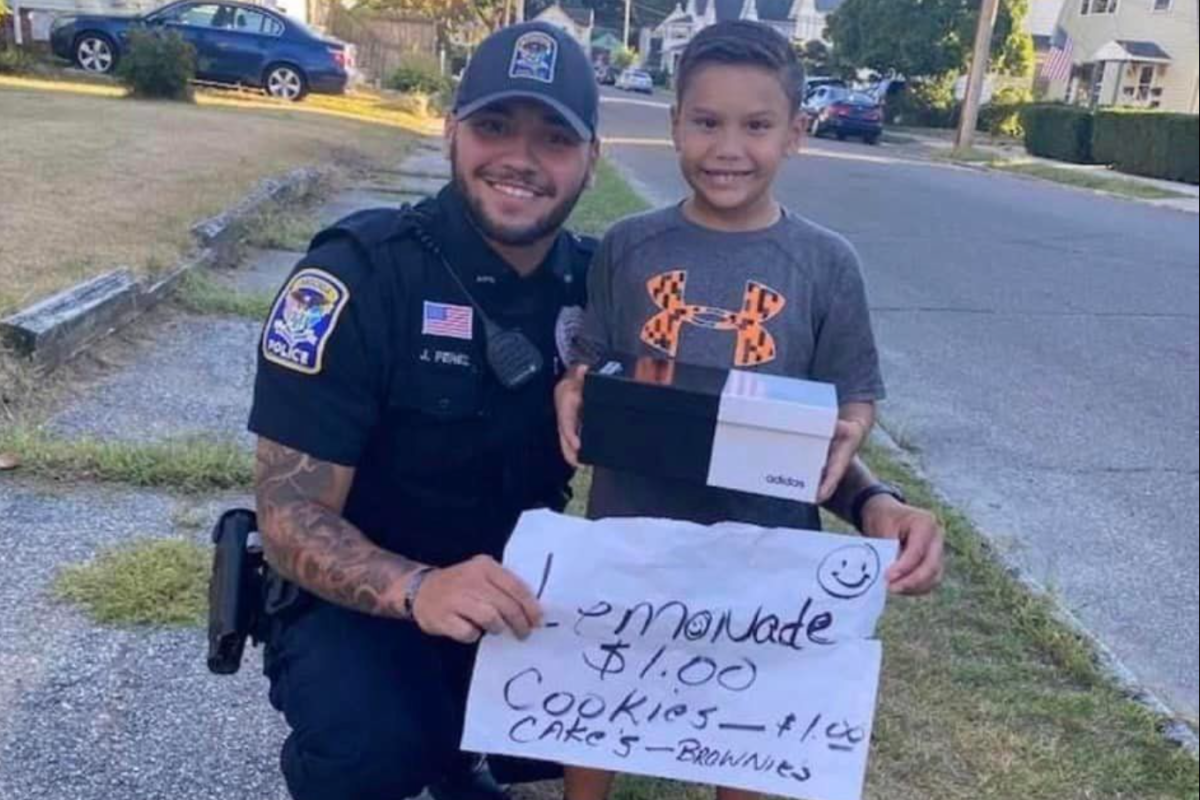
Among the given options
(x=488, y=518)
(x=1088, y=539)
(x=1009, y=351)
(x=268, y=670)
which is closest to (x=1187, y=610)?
(x=1088, y=539)

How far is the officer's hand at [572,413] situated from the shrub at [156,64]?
14319 mm

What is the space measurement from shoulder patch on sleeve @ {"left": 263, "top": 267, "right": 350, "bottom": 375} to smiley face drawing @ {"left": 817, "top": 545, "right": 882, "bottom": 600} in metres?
0.83

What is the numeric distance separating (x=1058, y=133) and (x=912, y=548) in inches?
543

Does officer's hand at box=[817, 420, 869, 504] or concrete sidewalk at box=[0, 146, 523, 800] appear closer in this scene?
officer's hand at box=[817, 420, 869, 504]

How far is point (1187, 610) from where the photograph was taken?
3.87m

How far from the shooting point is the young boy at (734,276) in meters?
2.02

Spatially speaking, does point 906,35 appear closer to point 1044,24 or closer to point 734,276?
point 1044,24

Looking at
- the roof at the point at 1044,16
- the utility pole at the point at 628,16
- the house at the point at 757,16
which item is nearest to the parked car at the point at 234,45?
the house at the point at 757,16

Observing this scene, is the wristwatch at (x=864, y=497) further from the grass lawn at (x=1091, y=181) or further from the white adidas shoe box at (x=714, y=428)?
the grass lawn at (x=1091, y=181)

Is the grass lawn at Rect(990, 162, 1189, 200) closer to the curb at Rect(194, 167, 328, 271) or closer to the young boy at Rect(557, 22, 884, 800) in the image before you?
the curb at Rect(194, 167, 328, 271)

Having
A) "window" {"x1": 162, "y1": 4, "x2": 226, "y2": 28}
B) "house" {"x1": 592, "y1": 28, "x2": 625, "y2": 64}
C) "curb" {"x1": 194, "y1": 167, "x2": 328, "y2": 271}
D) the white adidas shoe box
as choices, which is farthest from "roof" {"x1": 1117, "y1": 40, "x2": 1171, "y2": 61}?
"house" {"x1": 592, "y1": 28, "x2": 625, "y2": 64}

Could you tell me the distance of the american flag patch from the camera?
204 centimetres

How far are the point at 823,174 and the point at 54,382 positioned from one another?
1570cm

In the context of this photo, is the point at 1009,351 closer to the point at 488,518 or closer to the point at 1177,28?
the point at 1177,28
